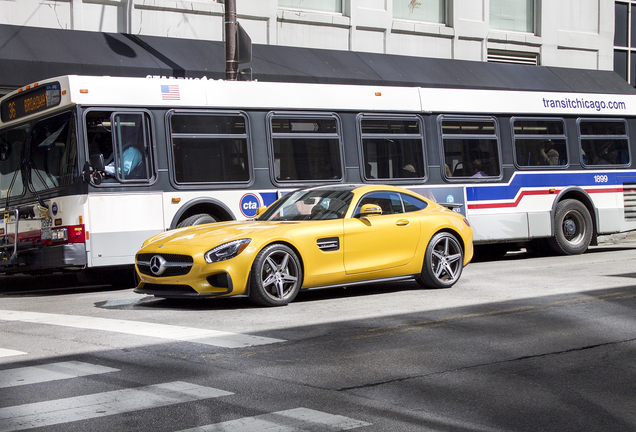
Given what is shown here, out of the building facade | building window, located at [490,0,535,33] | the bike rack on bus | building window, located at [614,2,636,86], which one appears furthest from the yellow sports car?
building window, located at [614,2,636,86]

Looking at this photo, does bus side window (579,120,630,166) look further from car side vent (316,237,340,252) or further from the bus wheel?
car side vent (316,237,340,252)

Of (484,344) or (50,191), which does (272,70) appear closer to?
(50,191)

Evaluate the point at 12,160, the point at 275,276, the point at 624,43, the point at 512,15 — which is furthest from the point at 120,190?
the point at 624,43

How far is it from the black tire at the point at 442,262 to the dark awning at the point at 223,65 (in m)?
8.91

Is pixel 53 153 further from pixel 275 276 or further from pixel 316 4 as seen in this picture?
pixel 316 4

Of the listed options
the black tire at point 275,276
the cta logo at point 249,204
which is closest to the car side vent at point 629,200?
the cta logo at point 249,204

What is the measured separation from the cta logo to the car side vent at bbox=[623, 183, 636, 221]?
8.23 meters

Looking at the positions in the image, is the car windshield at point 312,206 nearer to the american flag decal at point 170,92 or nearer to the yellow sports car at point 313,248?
the yellow sports car at point 313,248

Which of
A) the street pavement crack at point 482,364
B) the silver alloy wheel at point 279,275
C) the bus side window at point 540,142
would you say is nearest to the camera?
the street pavement crack at point 482,364

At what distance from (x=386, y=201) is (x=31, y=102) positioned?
5635 mm

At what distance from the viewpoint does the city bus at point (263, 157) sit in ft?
38.2

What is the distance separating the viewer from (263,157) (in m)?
12.9

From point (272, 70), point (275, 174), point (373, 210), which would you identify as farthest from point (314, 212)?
point (272, 70)

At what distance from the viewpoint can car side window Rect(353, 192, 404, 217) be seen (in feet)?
33.8
